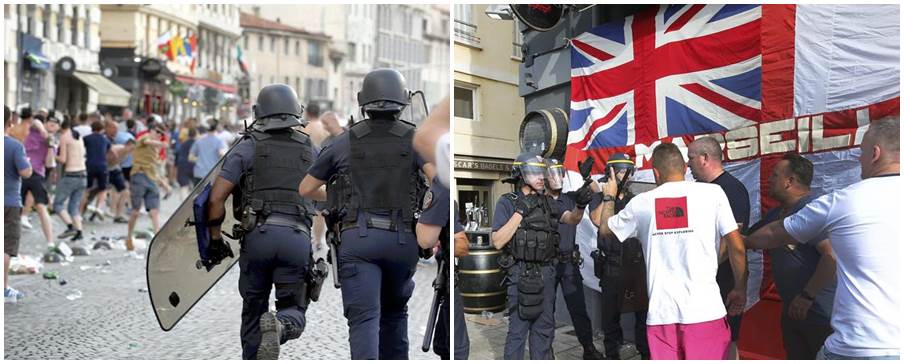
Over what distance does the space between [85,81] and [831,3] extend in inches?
1305

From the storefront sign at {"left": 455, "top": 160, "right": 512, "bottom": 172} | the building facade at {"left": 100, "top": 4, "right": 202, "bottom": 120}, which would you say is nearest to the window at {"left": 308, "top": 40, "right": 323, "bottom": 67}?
the building facade at {"left": 100, "top": 4, "right": 202, "bottom": 120}

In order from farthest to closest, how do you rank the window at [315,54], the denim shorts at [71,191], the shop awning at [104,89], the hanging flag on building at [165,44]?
1. the window at [315,54]
2. the hanging flag on building at [165,44]
3. the shop awning at [104,89]
4. the denim shorts at [71,191]

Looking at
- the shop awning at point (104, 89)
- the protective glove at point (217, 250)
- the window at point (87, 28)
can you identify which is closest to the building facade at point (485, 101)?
the protective glove at point (217, 250)

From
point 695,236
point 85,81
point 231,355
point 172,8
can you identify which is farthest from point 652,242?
point 172,8

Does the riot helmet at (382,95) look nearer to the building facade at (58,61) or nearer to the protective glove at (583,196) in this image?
the protective glove at (583,196)

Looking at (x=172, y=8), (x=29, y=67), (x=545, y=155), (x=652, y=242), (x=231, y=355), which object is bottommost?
(x=231, y=355)

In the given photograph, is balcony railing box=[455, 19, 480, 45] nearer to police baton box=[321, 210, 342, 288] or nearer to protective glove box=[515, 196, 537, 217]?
protective glove box=[515, 196, 537, 217]

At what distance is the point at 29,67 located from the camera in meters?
28.5

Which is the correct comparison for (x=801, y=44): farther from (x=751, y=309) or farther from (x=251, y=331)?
(x=251, y=331)

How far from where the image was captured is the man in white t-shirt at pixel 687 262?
4707 millimetres

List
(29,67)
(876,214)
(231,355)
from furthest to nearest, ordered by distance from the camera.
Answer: (29,67) < (231,355) < (876,214)

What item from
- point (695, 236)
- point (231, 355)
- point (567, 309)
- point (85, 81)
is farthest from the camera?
point (85, 81)

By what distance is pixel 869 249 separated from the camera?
446cm

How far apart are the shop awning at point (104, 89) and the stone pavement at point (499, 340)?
32.0 metres
